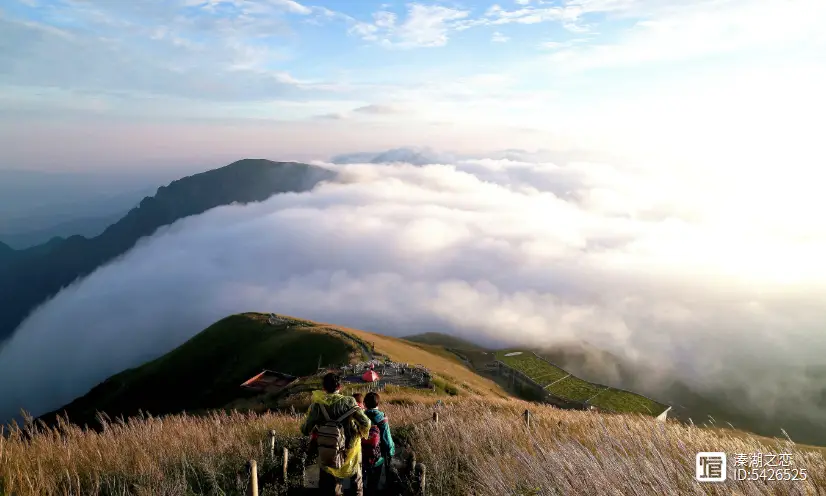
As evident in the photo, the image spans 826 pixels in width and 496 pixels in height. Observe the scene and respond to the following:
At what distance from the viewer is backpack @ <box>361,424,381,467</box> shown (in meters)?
7.39

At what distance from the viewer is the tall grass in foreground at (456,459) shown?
4547 mm

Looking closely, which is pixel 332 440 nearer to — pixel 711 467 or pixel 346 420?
pixel 346 420

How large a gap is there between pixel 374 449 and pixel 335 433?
60.8 inches

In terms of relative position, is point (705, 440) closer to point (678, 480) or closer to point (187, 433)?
point (678, 480)

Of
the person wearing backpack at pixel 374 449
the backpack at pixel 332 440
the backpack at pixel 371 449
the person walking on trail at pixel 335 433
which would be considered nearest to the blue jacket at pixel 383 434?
the person wearing backpack at pixel 374 449

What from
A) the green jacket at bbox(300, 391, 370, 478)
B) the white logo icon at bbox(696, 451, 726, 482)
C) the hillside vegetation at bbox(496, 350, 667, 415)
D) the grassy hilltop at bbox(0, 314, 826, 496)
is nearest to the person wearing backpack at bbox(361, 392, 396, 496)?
the grassy hilltop at bbox(0, 314, 826, 496)

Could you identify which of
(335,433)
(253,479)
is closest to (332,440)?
(335,433)

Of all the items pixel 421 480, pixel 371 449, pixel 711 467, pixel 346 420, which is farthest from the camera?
pixel 371 449

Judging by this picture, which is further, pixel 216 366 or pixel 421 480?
pixel 216 366

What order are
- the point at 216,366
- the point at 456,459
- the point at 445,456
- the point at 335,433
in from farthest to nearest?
the point at 216,366 < the point at 445,456 < the point at 456,459 < the point at 335,433

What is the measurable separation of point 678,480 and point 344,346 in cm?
4681

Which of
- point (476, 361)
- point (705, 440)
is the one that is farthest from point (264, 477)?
point (476, 361)

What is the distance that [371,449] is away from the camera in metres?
7.41

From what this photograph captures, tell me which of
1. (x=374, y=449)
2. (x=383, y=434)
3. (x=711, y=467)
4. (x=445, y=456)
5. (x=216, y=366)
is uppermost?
(x=711, y=467)
